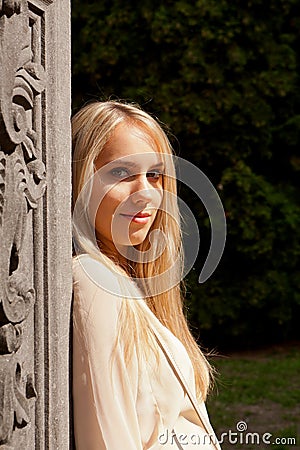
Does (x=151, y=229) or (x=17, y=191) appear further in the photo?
(x=151, y=229)

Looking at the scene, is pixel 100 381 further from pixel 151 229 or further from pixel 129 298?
pixel 151 229

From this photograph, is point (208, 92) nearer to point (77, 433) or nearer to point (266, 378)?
point (266, 378)

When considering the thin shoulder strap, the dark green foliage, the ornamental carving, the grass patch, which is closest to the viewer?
the ornamental carving

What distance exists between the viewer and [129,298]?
4.83 feet

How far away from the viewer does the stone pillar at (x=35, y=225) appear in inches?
44.5

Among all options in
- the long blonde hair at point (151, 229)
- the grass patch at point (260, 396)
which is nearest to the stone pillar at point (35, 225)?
the long blonde hair at point (151, 229)

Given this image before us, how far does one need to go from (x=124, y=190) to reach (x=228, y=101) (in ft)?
19.3

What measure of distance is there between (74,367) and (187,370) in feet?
0.94

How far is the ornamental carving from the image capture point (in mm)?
1119

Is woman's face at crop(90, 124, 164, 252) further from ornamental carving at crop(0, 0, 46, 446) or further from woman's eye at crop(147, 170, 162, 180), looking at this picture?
ornamental carving at crop(0, 0, 46, 446)

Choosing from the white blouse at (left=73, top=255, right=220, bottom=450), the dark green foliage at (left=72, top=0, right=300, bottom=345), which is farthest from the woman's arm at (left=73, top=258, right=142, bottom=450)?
the dark green foliage at (left=72, top=0, right=300, bottom=345)

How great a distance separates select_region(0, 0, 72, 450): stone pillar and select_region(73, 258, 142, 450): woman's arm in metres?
0.03

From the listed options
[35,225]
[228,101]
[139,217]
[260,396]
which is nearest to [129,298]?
[139,217]

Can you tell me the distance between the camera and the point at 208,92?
7293 millimetres
